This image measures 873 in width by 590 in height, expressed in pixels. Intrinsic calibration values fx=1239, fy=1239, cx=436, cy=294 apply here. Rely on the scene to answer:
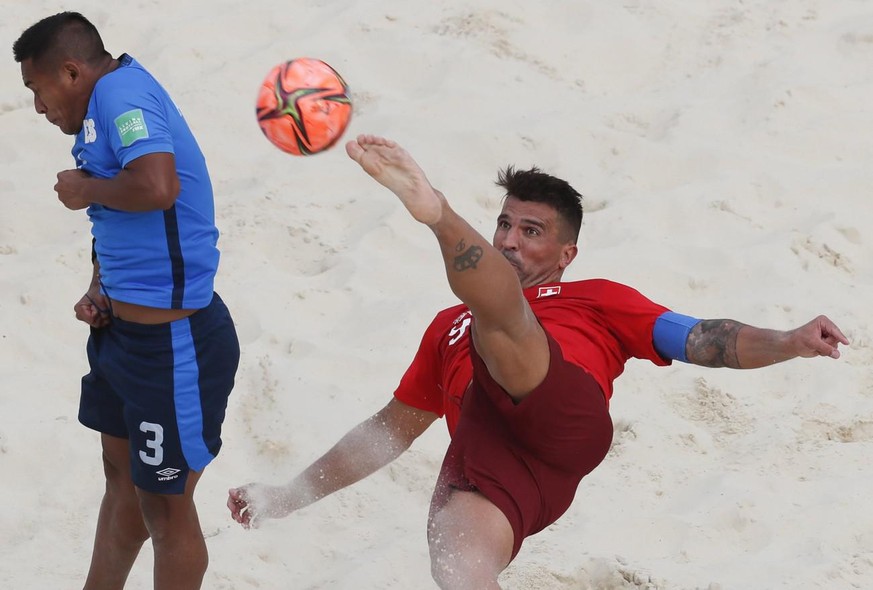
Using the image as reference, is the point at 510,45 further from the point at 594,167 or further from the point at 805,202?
the point at 805,202

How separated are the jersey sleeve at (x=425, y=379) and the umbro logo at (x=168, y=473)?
0.85 meters

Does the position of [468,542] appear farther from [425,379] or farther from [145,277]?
[145,277]

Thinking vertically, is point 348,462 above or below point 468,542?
below

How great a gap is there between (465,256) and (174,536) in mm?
1188

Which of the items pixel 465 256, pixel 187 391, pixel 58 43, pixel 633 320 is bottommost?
pixel 187 391

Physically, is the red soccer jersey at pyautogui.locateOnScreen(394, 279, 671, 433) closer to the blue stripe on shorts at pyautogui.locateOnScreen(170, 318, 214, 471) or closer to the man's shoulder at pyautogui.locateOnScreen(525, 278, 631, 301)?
the man's shoulder at pyautogui.locateOnScreen(525, 278, 631, 301)

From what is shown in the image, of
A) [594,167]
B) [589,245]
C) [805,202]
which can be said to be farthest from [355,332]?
[805,202]

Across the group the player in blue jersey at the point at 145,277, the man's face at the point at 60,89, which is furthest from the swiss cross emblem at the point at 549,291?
the man's face at the point at 60,89

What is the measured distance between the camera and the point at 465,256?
3029 millimetres

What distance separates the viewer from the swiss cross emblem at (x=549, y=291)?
3.86 meters

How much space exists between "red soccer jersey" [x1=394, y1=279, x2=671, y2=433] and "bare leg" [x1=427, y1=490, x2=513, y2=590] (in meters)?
0.46

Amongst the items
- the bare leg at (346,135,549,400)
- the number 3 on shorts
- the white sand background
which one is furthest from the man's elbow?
the white sand background

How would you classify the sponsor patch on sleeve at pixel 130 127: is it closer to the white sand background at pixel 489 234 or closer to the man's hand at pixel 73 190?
the man's hand at pixel 73 190

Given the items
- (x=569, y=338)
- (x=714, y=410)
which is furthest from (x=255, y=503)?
(x=714, y=410)
